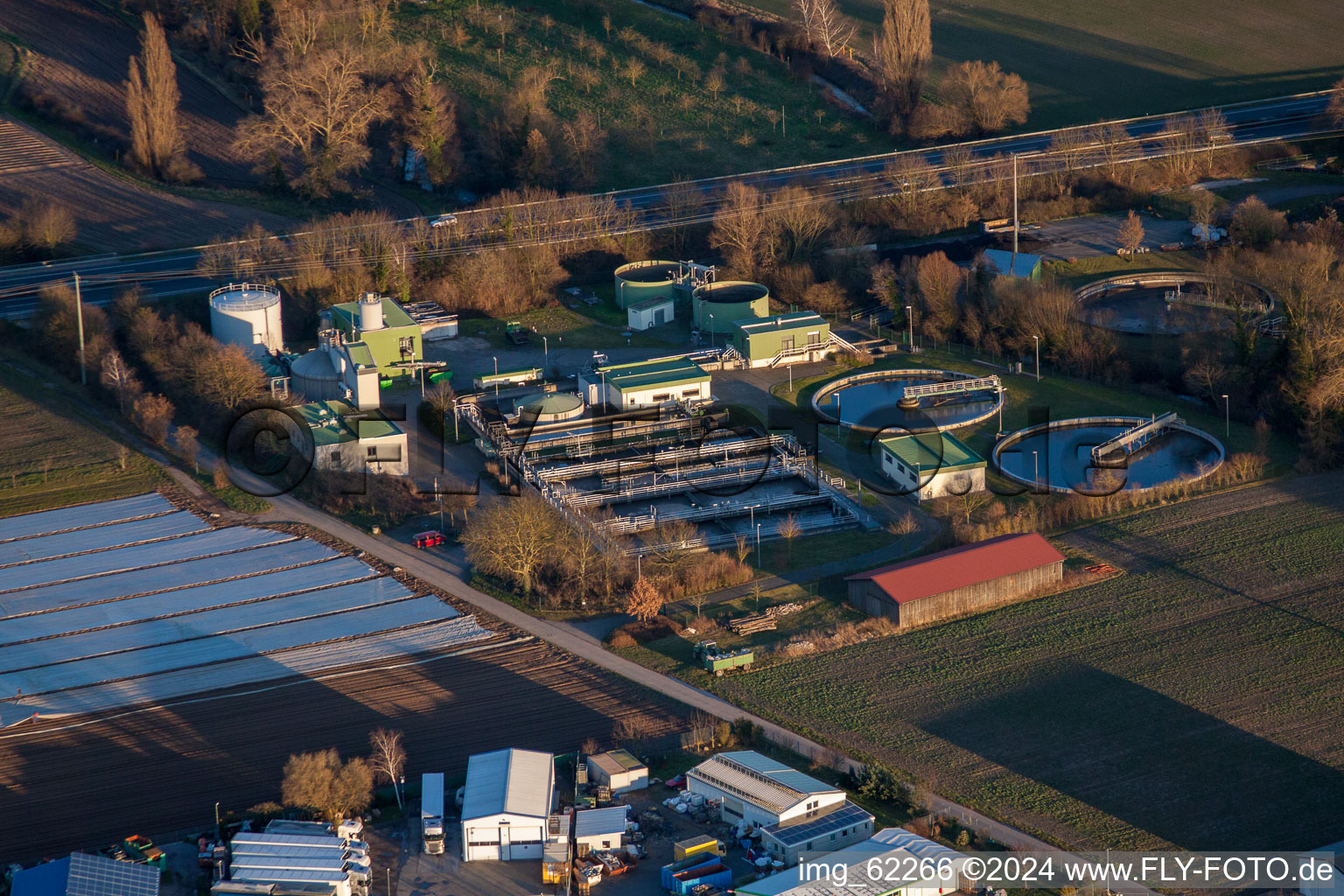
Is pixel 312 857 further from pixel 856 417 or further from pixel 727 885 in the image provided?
pixel 856 417

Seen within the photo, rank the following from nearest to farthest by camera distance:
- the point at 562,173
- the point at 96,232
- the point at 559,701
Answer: the point at 559,701
the point at 96,232
the point at 562,173

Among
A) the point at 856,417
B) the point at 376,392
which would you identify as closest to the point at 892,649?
the point at 856,417

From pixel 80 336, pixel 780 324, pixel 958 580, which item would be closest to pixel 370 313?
pixel 80 336

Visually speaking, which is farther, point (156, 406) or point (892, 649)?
point (156, 406)

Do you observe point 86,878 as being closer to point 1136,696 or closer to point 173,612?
point 173,612

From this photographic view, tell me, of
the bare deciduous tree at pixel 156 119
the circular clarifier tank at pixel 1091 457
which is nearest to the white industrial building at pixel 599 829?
the circular clarifier tank at pixel 1091 457

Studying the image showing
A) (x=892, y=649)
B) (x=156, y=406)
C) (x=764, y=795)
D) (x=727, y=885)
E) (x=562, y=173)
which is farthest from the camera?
(x=562, y=173)

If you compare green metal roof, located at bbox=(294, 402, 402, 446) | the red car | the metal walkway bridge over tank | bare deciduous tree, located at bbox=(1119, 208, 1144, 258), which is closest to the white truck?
the red car
